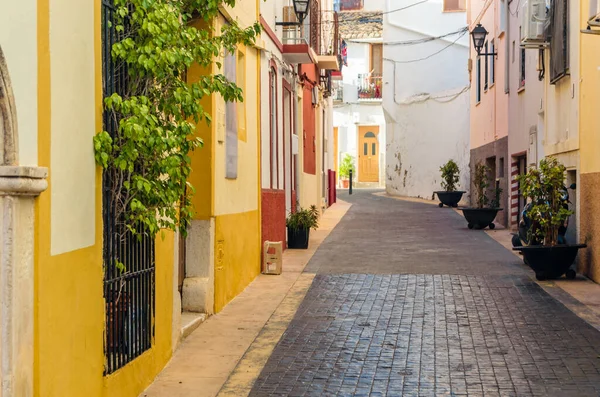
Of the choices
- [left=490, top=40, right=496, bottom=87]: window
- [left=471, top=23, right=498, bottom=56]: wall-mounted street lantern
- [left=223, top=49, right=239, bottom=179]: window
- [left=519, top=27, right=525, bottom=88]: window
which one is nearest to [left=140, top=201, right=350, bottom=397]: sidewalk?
[left=223, top=49, right=239, bottom=179]: window

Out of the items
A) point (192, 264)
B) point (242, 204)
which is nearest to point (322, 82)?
point (242, 204)

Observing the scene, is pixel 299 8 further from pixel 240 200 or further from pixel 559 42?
pixel 240 200

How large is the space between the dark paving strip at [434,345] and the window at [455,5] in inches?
980

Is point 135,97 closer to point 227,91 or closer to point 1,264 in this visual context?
point 227,91

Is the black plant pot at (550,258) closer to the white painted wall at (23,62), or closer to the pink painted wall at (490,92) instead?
the white painted wall at (23,62)

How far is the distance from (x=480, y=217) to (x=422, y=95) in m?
14.9

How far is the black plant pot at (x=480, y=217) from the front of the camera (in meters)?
21.6

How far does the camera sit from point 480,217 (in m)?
21.7

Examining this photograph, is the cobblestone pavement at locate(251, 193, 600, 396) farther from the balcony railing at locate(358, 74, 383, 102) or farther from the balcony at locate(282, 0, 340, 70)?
the balcony railing at locate(358, 74, 383, 102)

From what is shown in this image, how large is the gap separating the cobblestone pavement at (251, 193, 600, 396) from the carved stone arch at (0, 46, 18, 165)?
10.6 ft

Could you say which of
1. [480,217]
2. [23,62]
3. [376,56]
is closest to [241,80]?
[23,62]

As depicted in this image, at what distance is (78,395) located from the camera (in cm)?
598

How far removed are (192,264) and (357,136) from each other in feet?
126

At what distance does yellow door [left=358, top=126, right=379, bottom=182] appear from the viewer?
48969mm
